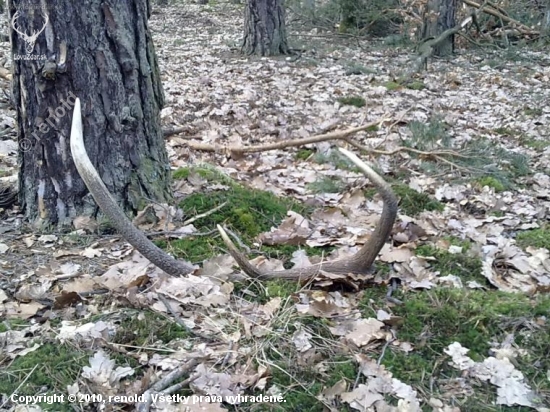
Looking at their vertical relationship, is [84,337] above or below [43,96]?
below

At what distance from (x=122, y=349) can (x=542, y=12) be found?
12492 mm

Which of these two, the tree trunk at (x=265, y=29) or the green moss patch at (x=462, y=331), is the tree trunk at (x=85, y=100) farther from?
the tree trunk at (x=265, y=29)

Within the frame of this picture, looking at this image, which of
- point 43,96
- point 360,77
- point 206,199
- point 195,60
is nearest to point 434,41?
point 360,77

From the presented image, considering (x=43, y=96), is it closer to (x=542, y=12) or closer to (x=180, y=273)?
(x=180, y=273)

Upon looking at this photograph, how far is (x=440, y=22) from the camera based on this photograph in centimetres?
1084

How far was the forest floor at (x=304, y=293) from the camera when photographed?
→ 242 cm

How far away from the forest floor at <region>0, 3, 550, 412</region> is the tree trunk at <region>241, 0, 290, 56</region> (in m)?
5.16

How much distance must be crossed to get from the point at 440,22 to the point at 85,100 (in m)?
9.15

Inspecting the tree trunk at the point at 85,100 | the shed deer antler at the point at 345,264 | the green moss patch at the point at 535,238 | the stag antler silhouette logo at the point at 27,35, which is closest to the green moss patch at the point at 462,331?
the shed deer antler at the point at 345,264

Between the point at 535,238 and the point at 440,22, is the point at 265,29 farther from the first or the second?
the point at 535,238

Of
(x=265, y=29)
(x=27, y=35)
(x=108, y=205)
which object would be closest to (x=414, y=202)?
(x=108, y=205)

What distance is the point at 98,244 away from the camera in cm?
340

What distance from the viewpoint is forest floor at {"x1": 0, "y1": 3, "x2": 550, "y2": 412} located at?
2.42 metres

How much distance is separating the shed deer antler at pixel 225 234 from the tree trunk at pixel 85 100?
45cm
